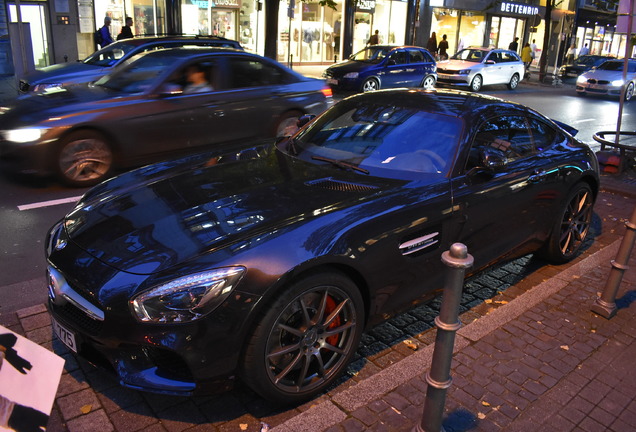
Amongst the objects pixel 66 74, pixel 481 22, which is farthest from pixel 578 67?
pixel 66 74

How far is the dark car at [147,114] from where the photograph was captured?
6629mm

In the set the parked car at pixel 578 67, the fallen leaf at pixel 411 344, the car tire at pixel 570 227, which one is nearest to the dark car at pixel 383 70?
the parked car at pixel 578 67

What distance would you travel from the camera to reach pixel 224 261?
2.86 metres

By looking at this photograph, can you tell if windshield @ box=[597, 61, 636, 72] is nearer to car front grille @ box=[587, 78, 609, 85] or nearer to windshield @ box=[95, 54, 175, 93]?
car front grille @ box=[587, 78, 609, 85]

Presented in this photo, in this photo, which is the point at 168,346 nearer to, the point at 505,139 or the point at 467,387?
the point at 467,387

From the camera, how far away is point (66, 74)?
36.5ft

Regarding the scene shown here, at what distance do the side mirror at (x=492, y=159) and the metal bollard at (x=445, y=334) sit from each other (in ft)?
5.40

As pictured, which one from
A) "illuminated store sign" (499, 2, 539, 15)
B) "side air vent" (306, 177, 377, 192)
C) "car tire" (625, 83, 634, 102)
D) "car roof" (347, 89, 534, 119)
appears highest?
"illuminated store sign" (499, 2, 539, 15)

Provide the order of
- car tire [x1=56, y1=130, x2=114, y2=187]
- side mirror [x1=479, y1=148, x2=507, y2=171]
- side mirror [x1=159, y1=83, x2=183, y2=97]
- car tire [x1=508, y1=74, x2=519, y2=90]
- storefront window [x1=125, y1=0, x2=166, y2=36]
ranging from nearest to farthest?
side mirror [x1=479, y1=148, x2=507, y2=171] < car tire [x1=56, y1=130, x2=114, y2=187] < side mirror [x1=159, y1=83, x2=183, y2=97] < storefront window [x1=125, y1=0, x2=166, y2=36] < car tire [x1=508, y1=74, x2=519, y2=90]

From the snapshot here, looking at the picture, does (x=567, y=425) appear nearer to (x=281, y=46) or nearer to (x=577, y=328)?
(x=577, y=328)

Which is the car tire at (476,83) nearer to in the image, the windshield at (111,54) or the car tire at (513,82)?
the car tire at (513,82)

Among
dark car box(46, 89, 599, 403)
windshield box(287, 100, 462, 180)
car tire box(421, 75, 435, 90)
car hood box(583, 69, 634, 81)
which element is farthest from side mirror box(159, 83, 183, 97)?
car hood box(583, 69, 634, 81)

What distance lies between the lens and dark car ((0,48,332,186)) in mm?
6629

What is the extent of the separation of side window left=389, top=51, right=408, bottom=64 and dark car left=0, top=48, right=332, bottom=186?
9.76m
